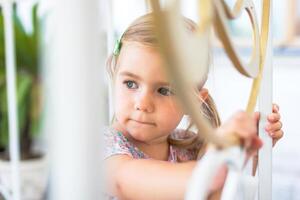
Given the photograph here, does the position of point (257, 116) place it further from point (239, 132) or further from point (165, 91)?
point (239, 132)

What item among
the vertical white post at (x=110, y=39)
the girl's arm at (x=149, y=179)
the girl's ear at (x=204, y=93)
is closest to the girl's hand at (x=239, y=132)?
the girl's arm at (x=149, y=179)

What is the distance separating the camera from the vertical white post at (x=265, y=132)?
2.34 ft

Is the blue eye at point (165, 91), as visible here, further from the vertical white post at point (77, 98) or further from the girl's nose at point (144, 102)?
the vertical white post at point (77, 98)

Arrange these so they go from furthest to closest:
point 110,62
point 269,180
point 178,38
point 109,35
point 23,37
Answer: point 23,37
point 109,35
point 110,62
point 269,180
point 178,38

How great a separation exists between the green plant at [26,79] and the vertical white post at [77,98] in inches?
56.9

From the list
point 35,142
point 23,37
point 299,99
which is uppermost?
point 23,37

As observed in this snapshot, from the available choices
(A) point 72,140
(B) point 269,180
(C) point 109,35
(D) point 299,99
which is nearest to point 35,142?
(C) point 109,35

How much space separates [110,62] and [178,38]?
604 millimetres

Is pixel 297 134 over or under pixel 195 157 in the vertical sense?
under

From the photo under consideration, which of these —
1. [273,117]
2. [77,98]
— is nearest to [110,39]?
[273,117]

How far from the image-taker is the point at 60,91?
0.31 m

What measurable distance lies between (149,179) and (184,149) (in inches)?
15.0

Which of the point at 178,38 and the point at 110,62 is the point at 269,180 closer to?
the point at 110,62

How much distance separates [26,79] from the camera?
1.71m
